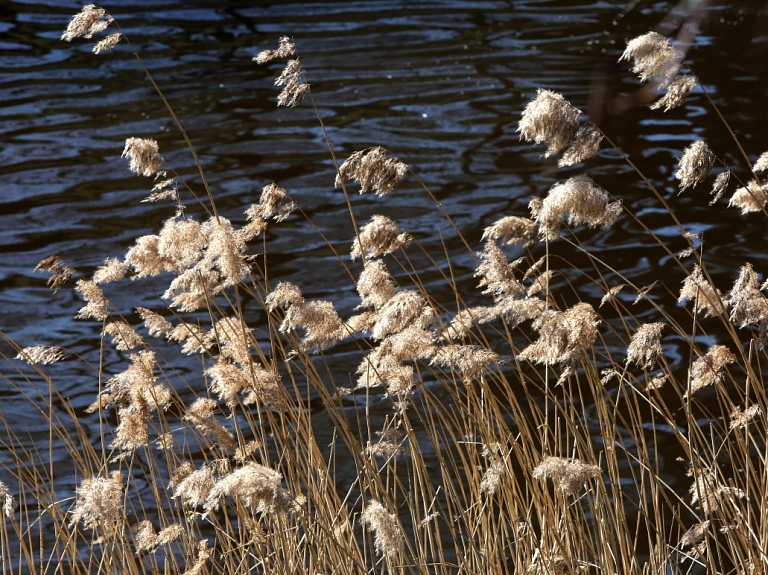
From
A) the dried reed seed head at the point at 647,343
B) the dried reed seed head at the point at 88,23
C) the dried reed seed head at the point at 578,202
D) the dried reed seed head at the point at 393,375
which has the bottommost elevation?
the dried reed seed head at the point at 393,375

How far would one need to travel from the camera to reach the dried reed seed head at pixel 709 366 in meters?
1.96

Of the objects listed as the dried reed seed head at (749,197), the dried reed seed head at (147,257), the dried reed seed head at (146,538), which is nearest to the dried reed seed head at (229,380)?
the dried reed seed head at (147,257)

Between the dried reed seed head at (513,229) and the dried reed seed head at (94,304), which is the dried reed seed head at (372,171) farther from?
the dried reed seed head at (94,304)

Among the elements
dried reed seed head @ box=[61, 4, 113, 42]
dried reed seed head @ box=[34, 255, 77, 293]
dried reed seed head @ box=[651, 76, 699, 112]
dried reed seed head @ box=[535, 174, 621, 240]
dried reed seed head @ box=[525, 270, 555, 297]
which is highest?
dried reed seed head @ box=[61, 4, 113, 42]

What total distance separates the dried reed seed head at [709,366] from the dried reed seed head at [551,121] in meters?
0.63

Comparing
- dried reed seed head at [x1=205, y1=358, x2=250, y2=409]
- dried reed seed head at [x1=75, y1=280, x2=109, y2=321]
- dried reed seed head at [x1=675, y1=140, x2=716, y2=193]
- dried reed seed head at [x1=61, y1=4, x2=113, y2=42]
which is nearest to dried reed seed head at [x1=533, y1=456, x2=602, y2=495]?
dried reed seed head at [x1=675, y1=140, x2=716, y2=193]

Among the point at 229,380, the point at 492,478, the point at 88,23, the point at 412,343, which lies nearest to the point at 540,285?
the point at 412,343

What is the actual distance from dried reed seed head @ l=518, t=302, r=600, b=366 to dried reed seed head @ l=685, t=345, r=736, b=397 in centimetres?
28

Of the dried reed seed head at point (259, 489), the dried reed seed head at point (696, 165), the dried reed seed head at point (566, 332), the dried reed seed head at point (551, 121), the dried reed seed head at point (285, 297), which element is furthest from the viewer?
the dried reed seed head at point (285, 297)

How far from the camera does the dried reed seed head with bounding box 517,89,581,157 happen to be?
153 cm

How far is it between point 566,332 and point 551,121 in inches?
16.1

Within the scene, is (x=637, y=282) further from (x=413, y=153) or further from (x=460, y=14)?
(x=460, y=14)

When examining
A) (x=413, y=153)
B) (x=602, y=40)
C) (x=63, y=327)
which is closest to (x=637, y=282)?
(x=413, y=153)

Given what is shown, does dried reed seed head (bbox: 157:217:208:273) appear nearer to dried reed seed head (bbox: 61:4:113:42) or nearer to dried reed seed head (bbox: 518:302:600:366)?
dried reed seed head (bbox: 61:4:113:42)
